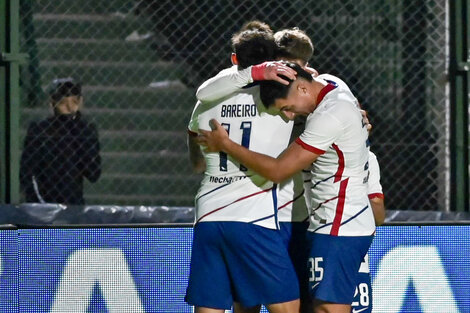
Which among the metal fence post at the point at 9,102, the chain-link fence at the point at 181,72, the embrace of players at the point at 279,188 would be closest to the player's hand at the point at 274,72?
the embrace of players at the point at 279,188

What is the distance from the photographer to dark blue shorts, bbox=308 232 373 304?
4.73 metres

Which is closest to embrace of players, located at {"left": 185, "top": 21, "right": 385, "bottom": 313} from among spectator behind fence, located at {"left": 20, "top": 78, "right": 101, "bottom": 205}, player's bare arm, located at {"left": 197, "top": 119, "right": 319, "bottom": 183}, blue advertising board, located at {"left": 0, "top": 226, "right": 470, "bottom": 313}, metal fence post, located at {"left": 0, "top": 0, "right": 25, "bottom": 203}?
player's bare arm, located at {"left": 197, "top": 119, "right": 319, "bottom": 183}

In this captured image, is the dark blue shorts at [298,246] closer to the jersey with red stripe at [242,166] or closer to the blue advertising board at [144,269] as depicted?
the jersey with red stripe at [242,166]

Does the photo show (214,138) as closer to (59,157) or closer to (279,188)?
(279,188)

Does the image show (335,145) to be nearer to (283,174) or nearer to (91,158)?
(283,174)

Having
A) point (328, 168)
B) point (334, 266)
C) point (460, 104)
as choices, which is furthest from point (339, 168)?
point (460, 104)

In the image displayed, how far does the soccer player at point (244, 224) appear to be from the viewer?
488 cm

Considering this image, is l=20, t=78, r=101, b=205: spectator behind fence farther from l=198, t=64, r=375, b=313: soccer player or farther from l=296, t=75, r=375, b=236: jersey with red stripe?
l=296, t=75, r=375, b=236: jersey with red stripe

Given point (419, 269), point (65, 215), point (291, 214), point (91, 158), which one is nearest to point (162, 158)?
point (91, 158)

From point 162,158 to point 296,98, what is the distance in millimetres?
3934

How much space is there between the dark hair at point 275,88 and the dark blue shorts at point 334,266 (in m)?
0.74

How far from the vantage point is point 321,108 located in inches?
186

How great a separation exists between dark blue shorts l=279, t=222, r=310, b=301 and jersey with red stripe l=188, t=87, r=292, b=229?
6.7 inches

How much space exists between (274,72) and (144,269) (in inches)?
86.6
